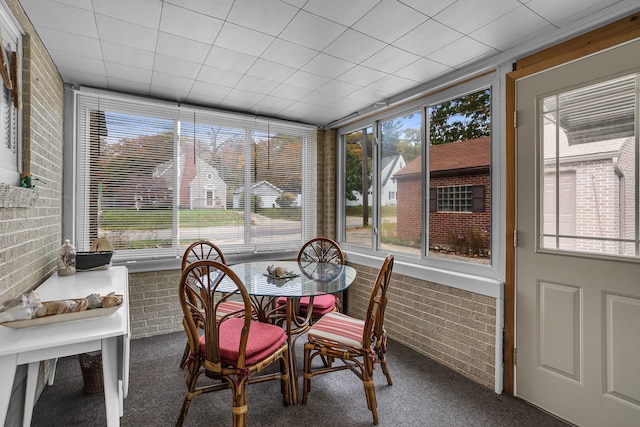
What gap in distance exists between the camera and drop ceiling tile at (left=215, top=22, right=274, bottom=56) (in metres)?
2.09

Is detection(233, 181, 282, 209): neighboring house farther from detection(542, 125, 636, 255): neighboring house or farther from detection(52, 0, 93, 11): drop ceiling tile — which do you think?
detection(542, 125, 636, 255): neighboring house

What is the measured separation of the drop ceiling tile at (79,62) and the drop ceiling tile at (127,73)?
0.06m

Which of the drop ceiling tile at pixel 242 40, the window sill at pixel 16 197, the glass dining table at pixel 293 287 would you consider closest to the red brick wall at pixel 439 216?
the glass dining table at pixel 293 287

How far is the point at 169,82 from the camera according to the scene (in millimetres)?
2994

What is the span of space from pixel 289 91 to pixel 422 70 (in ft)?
4.25

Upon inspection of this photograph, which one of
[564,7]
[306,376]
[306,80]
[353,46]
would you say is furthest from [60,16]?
[564,7]

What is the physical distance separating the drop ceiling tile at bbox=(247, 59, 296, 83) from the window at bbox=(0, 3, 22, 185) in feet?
4.89

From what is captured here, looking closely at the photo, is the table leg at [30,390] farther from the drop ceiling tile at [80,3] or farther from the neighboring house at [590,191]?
the neighboring house at [590,191]

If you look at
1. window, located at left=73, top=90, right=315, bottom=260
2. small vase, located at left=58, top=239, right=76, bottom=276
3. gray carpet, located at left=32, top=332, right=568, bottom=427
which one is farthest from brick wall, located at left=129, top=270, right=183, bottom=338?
small vase, located at left=58, top=239, right=76, bottom=276

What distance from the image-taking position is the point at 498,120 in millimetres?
2486

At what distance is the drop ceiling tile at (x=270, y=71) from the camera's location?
8.53 feet

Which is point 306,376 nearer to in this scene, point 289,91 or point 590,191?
point 590,191

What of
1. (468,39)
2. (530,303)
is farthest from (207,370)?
(468,39)

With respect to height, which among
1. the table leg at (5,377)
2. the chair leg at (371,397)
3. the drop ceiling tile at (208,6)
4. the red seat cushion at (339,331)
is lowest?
the chair leg at (371,397)
